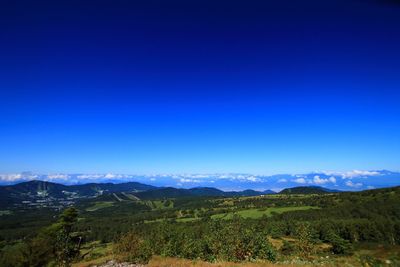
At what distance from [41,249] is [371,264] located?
3104 inches

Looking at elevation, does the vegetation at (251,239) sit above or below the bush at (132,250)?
below

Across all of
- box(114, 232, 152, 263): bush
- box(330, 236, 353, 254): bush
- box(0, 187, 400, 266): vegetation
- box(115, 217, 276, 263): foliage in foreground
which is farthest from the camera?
box(330, 236, 353, 254): bush

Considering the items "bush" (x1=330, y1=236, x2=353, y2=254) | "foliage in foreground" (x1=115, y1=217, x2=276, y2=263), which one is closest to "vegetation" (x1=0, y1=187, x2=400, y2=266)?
"foliage in foreground" (x1=115, y1=217, x2=276, y2=263)

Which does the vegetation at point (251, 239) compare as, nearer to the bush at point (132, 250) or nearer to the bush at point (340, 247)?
the bush at point (132, 250)

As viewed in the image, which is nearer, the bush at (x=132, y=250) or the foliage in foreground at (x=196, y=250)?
the bush at (x=132, y=250)

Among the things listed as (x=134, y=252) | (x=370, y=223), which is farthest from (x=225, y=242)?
(x=370, y=223)

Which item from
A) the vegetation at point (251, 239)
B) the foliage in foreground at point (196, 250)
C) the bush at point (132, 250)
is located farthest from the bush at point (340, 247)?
the bush at point (132, 250)

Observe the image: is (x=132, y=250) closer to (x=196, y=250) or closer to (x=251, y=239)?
(x=196, y=250)

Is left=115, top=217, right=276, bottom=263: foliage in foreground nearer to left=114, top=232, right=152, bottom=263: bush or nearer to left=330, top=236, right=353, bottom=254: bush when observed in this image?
left=114, top=232, right=152, bottom=263: bush

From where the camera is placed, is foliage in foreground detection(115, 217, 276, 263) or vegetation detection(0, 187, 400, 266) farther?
vegetation detection(0, 187, 400, 266)

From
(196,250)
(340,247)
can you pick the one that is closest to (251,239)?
(196,250)

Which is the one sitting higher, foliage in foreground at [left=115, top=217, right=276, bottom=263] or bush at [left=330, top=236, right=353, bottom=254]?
foliage in foreground at [left=115, top=217, right=276, bottom=263]

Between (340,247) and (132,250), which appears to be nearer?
(132,250)

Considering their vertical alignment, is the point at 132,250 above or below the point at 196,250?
above
